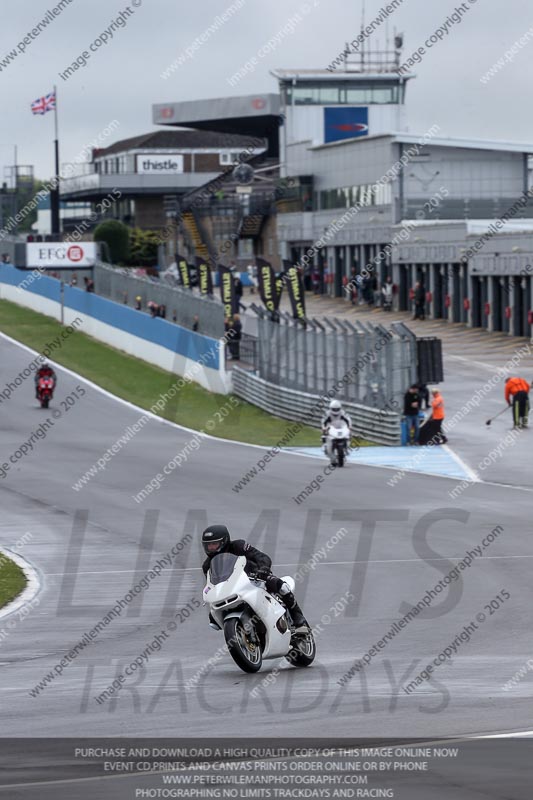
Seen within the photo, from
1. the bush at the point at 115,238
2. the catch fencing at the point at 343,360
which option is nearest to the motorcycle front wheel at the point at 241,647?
the catch fencing at the point at 343,360

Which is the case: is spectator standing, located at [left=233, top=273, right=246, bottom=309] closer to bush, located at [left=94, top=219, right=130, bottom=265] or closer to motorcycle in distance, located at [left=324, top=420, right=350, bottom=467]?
motorcycle in distance, located at [left=324, top=420, right=350, bottom=467]

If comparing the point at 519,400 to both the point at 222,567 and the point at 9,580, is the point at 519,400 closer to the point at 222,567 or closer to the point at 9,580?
the point at 9,580

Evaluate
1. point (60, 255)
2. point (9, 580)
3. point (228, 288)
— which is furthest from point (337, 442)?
point (60, 255)

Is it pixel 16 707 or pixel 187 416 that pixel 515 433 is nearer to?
pixel 187 416

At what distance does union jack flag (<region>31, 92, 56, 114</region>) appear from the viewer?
77188 mm

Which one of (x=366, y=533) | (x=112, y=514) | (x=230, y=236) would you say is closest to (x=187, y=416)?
(x=112, y=514)

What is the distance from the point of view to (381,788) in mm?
6926

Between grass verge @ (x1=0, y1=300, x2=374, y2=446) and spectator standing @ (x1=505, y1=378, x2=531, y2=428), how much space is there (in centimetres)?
371

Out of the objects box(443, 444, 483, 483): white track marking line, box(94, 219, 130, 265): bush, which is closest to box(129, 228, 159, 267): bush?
box(94, 219, 130, 265): bush

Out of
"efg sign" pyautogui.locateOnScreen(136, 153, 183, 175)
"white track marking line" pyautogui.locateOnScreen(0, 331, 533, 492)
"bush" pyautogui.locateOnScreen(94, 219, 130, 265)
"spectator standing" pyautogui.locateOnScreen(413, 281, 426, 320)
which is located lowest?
"white track marking line" pyautogui.locateOnScreen(0, 331, 533, 492)

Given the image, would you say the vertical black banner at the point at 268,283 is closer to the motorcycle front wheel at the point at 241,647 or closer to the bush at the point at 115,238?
the bush at the point at 115,238

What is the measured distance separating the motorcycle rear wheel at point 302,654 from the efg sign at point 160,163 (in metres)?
112

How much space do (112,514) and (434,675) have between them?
12.9 m

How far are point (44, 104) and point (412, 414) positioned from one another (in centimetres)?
5097
